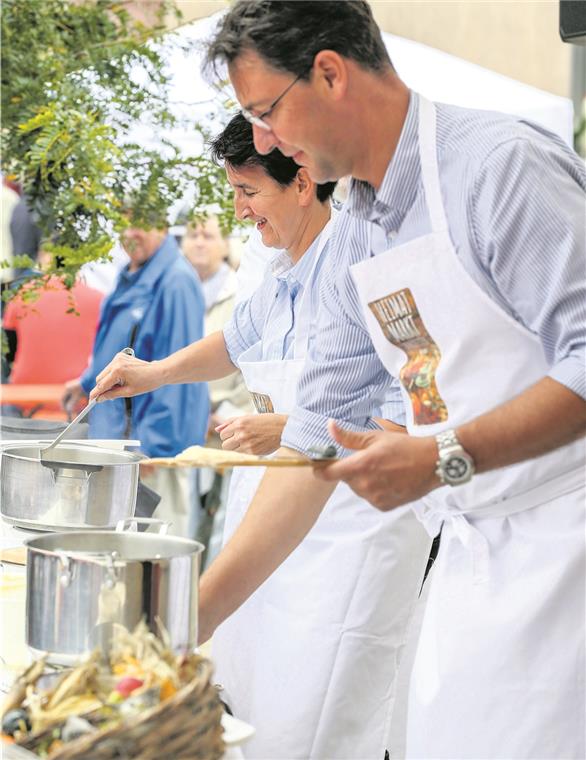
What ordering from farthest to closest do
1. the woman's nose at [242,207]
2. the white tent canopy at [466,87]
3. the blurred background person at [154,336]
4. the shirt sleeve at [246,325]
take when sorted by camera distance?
the white tent canopy at [466,87]
the blurred background person at [154,336]
the shirt sleeve at [246,325]
the woman's nose at [242,207]

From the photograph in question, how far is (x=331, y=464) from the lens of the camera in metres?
1.16

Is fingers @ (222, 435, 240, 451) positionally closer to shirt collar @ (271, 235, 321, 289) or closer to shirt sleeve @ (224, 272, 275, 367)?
shirt collar @ (271, 235, 321, 289)

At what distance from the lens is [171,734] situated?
2.95 feet

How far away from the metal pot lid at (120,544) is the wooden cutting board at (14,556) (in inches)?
27.4

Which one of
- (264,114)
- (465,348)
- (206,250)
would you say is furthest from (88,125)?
(206,250)

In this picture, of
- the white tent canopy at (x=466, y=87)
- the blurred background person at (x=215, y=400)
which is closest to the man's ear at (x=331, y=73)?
the white tent canopy at (x=466, y=87)

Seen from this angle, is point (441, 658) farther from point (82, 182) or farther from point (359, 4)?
point (82, 182)

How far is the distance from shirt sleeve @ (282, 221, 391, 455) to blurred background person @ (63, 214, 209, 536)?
6.55ft

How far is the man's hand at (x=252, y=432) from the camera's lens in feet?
6.00

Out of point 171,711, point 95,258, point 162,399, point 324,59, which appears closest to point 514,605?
point 171,711

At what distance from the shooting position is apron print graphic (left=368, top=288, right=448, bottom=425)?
54.5 inches

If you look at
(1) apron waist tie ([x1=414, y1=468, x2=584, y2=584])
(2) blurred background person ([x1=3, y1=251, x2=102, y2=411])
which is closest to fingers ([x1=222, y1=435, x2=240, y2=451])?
(1) apron waist tie ([x1=414, y1=468, x2=584, y2=584])

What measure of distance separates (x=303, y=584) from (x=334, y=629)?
99 mm

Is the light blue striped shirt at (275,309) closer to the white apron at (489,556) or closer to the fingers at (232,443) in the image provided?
the fingers at (232,443)
